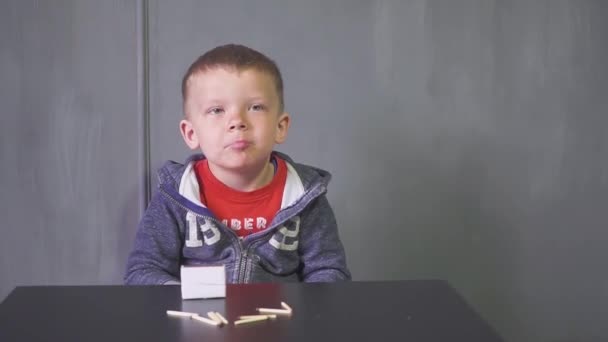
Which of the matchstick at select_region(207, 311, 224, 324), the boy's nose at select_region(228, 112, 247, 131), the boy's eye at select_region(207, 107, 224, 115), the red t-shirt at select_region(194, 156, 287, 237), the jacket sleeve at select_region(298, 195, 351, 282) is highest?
the boy's eye at select_region(207, 107, 224, 115)

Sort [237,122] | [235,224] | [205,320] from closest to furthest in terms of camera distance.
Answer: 1. [205,320]
2. [237,122]
3. [235,224]

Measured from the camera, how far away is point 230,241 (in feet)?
3.62

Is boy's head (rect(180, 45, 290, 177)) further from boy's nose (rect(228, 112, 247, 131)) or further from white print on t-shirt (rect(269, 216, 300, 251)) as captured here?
white print on t-shirt (rect(269, 216, 300, 251))

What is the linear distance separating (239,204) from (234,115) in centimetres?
19

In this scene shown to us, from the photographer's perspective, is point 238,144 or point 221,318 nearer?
point 221,318

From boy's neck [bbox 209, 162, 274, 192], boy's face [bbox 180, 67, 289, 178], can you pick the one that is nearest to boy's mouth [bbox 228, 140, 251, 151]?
boy's face [bbox 180, 67, 289, 178]

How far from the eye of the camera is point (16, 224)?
4.89ft

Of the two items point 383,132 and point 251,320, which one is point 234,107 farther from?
point 383,132

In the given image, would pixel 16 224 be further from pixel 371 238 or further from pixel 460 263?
pixel 460 263

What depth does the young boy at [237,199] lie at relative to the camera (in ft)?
3.45

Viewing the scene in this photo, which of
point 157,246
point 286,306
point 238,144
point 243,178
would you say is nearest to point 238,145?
point 238,144

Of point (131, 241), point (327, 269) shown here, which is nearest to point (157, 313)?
point (327, 269)

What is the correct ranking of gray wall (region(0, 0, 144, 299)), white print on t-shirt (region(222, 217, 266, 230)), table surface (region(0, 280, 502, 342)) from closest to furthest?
table surface (region(0, 280, 502, 342)), white print on t-shirt (region(222, 217, 266, 230)), gray wall (region(0, 0, 144, 299))

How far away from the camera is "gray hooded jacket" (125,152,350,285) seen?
1088 mm
